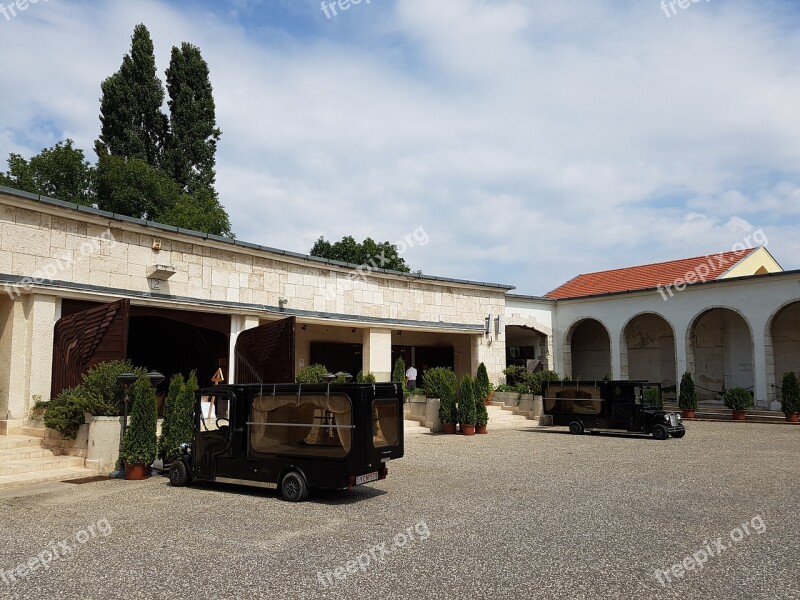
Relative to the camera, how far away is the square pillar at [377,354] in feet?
67.3

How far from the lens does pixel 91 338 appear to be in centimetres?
1195

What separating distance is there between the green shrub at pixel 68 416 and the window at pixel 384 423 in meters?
5.85

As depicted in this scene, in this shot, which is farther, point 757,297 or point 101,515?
point 757,297

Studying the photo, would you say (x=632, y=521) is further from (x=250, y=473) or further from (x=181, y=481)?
(x=181, y=481)

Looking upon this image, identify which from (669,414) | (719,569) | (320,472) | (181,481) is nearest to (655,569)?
(719,569)

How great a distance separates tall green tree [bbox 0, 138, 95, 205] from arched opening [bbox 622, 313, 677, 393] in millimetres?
28172

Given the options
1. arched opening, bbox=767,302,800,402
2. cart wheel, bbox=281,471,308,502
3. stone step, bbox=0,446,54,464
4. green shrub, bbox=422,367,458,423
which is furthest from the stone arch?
stone step, bbox=0,446,54,464

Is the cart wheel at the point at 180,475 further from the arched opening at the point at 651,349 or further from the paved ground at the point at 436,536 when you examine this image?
the arched opening at the point at 651,349

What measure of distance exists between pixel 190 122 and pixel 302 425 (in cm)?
3128

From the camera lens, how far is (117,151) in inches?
1319

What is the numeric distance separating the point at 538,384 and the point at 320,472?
1399 cm

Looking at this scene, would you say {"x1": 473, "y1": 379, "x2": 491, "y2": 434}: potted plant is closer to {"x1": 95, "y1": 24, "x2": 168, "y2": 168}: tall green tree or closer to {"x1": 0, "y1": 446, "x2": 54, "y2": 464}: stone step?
{"x1": 0, "y1": 446, "x2": 54, "y2": 464}: stone step

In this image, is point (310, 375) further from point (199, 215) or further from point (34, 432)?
point (199, 215)

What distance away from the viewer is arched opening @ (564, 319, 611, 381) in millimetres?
29203
